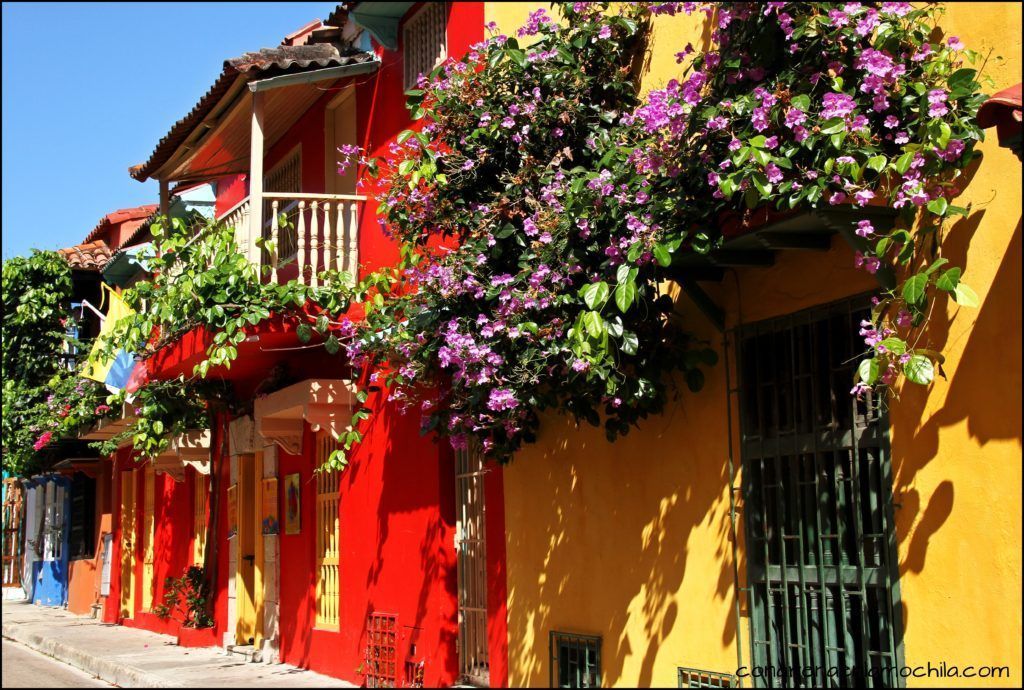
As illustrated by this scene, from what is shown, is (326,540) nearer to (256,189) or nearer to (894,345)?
(256,189)

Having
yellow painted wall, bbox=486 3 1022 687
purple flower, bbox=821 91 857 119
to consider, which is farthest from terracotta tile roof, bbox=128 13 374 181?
purple flower, bbox=821 91 857 119

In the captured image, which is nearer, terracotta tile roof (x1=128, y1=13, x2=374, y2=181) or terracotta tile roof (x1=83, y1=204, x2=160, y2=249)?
terracotta tile roof (x1=128, y1=13, x2=374, y2=181)

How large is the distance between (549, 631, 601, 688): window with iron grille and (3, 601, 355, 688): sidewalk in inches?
130

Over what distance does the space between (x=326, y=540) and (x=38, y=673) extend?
4.23 m

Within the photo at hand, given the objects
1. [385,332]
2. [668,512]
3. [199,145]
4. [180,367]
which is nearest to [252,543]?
[180,367]

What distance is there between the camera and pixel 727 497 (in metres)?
6.73

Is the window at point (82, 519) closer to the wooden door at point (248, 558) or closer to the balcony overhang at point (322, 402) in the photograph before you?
the wooden door at point (248, 558)

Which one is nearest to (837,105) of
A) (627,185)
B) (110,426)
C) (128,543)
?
(627,185)

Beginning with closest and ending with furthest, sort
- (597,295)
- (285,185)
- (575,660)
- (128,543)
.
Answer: (597,295), (575,660), (285,185), (128,543)

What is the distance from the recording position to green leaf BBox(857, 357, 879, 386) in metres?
5.17

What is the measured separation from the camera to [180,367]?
40.2 feet

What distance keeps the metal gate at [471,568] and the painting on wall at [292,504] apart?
3448 millimetres

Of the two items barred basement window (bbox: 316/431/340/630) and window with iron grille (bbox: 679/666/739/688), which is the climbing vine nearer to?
window with iron grille (bbox: 679/666/739/688)

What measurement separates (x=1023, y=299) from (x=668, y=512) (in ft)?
9.18
